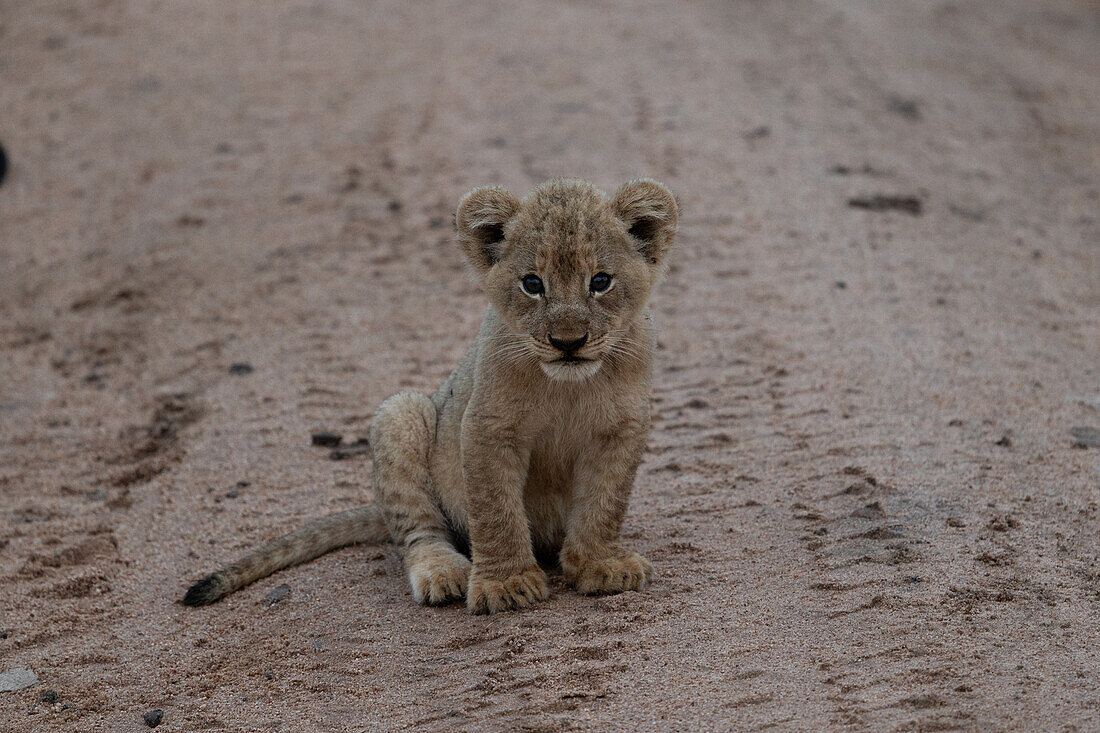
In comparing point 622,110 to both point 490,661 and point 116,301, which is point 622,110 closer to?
point 116,301

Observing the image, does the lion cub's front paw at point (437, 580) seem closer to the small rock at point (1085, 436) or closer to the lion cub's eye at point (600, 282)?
the lion cub's eye at point (600, 282)

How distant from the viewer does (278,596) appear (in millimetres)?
5398

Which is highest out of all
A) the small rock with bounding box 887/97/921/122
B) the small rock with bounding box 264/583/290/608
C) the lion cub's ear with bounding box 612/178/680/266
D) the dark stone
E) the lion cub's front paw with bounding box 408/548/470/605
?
the lion cub's ear with bounding box 612/178/680/266

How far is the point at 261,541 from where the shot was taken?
19.8 feet

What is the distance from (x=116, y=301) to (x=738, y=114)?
6.55 meters

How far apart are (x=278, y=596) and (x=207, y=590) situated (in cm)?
33

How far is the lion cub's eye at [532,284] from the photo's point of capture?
181 inches

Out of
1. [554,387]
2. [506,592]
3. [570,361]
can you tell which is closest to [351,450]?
[506,592]

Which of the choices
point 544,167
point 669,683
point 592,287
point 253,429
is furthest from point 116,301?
point 669,683

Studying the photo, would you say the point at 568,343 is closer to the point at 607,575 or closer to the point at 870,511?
the point at 607,575

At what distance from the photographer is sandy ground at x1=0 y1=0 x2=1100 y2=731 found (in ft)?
14.6

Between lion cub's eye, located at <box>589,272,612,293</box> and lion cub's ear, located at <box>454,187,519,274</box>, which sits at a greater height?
lion cub's ear, located at <box>454,187,519,274</box>

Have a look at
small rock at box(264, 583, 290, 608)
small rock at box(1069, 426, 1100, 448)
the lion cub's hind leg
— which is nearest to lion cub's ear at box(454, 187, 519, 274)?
the lion cub's hind leg

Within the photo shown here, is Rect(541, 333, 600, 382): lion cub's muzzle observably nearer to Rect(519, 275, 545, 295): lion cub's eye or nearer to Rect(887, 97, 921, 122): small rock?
Rect(519, 275, 545, 295): lion cub's eye
